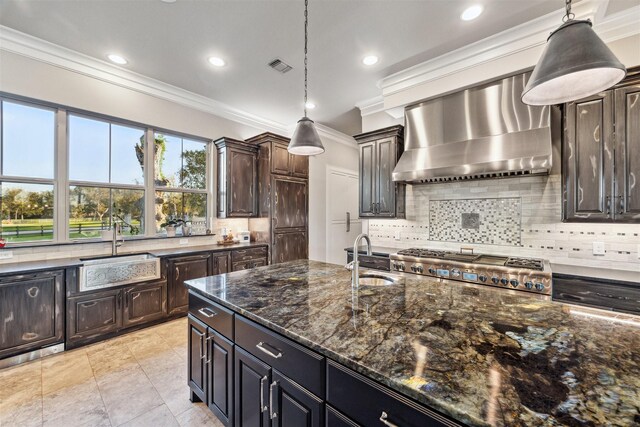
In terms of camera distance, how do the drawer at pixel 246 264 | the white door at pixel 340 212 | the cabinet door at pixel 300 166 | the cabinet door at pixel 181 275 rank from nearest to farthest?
the cabinet door at pixel 181 275, the drawer at pixel 246 264, the cabinet door at pixel 300 166, the white door at pixel 340 212

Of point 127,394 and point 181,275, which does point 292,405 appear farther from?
point 181,275

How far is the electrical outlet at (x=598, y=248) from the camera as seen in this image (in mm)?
2551

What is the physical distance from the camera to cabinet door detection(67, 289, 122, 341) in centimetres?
279

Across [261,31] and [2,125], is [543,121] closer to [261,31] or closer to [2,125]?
[261,31]

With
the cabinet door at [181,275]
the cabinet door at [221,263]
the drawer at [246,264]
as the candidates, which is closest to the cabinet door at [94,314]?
the cabinet door at [181,275]

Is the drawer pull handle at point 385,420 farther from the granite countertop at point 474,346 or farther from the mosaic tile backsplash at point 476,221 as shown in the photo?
the mosaic tile backsplash at point 476,221

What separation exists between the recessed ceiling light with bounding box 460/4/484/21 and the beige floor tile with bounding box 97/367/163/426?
421cm

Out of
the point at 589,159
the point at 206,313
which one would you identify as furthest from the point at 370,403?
the point at 589,159

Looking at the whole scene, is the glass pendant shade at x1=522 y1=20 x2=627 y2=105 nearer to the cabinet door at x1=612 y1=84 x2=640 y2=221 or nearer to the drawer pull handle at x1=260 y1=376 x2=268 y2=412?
the cabinet door at x1=612 y1=84 x2=640 y2=221

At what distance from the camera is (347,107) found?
4676mm

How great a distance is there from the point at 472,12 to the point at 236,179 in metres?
3.74

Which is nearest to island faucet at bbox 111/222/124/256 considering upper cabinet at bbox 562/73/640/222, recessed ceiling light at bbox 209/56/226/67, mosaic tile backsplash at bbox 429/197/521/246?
recessed ceiling light at bbox 209/56/226/67

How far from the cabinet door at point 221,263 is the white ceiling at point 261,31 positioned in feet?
8.25

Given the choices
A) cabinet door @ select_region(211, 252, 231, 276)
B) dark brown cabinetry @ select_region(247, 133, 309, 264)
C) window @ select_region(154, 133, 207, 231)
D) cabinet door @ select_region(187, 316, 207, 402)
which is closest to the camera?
cabinet door @ select_region(187, 316, 207, 402)
